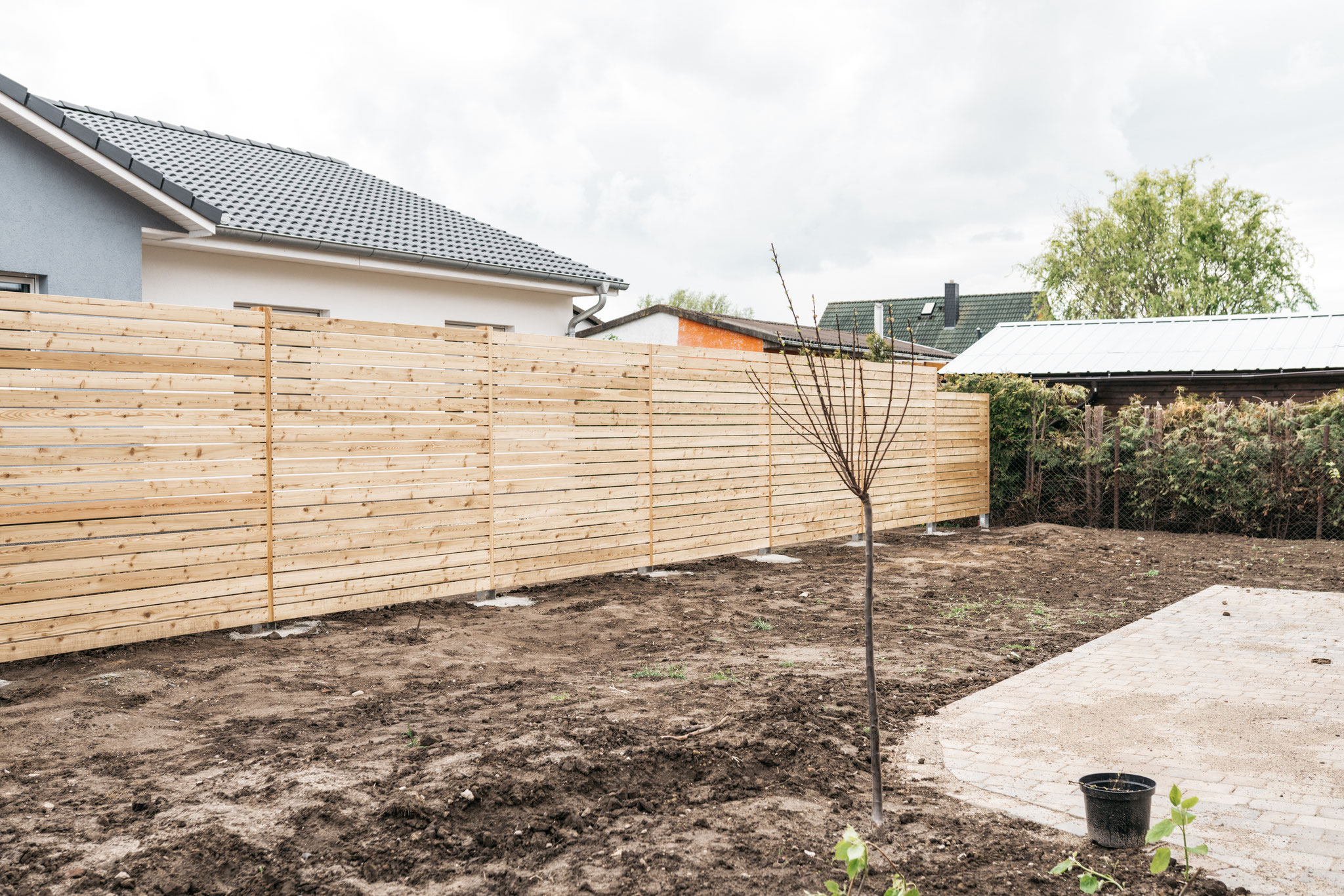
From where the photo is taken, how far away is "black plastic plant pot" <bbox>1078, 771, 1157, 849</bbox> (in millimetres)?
3215

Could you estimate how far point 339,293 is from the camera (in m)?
12.7

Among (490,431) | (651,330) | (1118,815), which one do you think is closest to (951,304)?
(651,330)

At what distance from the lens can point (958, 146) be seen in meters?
17.7

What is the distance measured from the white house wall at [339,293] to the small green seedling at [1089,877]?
944cm

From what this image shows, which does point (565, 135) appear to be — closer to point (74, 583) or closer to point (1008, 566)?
point (1008, 566)

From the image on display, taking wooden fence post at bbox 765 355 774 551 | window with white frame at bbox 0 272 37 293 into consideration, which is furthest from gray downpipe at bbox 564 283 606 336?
window with white frame at bbox 0 272 37 293

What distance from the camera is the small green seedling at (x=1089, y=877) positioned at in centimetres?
274

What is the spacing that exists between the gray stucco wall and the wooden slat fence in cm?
453

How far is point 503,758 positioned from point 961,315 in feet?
133

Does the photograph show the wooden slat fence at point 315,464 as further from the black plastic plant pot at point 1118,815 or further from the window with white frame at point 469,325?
the black plastic plant pot at point 1118,815

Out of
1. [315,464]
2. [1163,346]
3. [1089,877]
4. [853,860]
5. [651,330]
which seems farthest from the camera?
[651,330]

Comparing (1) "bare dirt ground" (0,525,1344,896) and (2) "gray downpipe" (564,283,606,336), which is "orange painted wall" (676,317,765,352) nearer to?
(2) "gray downpipe" (564,283,606,336)

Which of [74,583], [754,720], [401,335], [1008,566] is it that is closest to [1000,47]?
[1008,566]

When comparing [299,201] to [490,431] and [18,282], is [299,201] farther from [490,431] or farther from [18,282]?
[490,431]
